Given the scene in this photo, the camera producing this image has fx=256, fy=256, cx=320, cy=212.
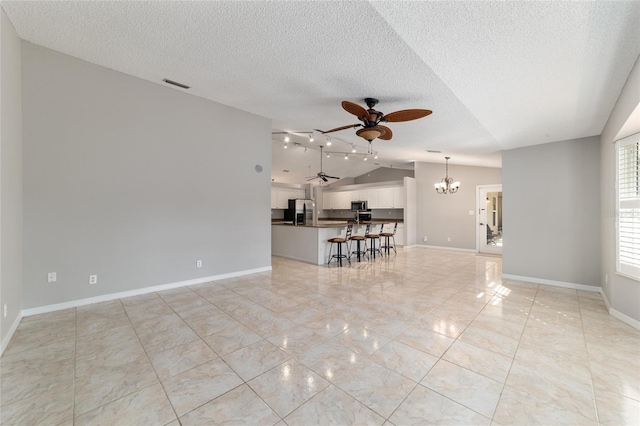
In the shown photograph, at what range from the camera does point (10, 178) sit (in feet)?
8.57

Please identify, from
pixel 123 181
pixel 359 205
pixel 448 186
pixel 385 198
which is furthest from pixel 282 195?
pixel 123 181

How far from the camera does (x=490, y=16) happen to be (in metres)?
1.85

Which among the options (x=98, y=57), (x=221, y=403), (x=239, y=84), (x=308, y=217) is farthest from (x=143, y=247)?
(x=308, y=217)

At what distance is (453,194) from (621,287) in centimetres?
558

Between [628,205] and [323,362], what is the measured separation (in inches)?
155

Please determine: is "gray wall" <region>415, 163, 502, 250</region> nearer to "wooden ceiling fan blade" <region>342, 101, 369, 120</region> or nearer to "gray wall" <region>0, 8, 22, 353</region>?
"wooden ceiling fan blade" <region>342, 101, 369, 120</region>

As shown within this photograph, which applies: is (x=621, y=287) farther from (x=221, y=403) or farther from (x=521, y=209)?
(x=221, y=403)

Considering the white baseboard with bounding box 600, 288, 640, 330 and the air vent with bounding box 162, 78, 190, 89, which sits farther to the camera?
the air vent with bounding box 162, 78, 190, 89

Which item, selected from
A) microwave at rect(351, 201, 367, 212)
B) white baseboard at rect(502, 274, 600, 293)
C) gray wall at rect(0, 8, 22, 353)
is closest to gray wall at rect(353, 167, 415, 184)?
microwave at rect(351, 201, 367, 212)

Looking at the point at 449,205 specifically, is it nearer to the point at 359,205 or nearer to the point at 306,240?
the point at 359,205

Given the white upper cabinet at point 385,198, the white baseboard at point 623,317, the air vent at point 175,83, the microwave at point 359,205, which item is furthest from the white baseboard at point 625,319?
the microwave at point 359,205

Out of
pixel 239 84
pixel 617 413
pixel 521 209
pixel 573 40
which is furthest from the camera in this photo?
pixel 521 209

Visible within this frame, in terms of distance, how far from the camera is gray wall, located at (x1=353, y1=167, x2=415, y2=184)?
36.8 feet

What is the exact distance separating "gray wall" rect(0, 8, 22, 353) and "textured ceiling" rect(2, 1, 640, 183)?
1.32 ft
